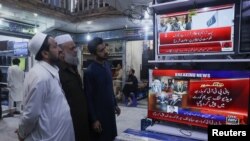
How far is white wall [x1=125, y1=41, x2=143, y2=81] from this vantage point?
829 cm

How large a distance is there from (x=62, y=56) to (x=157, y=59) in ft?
3.25

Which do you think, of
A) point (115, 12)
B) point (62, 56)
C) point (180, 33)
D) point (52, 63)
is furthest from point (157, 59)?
point (115, 12)

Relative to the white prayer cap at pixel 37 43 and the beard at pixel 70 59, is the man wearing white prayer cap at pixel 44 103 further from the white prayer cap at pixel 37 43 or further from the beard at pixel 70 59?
the beard at pixel 70 59

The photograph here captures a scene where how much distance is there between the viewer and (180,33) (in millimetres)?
2375

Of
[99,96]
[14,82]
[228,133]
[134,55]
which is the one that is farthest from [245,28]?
[134,55]

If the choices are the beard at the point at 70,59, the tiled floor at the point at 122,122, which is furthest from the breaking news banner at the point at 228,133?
the tiled floor at the point at 122,122

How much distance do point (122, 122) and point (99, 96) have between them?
10.4ft

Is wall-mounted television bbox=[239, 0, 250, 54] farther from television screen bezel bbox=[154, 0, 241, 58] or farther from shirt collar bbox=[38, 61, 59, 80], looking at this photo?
shirt collar bbox=[38, 61, 59, 80]

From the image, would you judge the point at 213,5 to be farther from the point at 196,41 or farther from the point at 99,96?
the point at 99,96

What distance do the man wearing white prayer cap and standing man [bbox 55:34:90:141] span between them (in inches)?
13.3

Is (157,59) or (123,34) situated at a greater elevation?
(123,34)

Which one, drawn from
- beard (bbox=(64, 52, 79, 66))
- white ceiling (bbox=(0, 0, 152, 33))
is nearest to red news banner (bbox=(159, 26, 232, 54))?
beard (bbox=(64, 52, 79, 66))

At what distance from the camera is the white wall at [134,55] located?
8.29 meters

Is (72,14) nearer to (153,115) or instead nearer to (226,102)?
(153,115)
